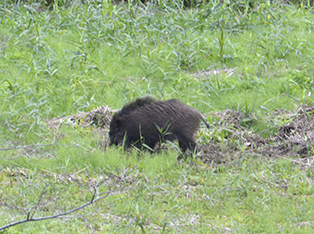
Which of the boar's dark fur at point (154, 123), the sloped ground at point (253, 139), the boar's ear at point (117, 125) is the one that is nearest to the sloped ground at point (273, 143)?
the sloped ground at point (253, 139)

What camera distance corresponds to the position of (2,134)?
19.5 ft

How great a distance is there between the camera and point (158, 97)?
677cm

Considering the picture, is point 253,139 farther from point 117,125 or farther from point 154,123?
point 117,125

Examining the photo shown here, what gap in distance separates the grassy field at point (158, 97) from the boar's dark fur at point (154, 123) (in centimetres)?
20

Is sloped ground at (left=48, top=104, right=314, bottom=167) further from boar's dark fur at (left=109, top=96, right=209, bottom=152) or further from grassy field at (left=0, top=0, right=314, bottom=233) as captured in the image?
boar's dark fur at (left=109, top=96, right=209, bottom=152)

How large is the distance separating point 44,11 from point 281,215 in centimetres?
829

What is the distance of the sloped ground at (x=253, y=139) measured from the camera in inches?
205

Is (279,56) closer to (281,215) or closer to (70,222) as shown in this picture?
(281,215)

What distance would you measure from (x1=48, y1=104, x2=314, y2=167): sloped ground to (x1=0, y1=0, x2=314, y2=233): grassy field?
0.11ft

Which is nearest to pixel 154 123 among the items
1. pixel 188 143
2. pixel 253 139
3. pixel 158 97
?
pixel 188 143

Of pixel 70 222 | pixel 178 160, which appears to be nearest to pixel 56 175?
pixel 70 222

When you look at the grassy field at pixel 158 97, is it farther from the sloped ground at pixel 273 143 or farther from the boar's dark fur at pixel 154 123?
the boar's dark fur at pixel 154 123

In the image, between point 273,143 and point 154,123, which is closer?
point 154,123

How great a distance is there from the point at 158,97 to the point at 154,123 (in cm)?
153
